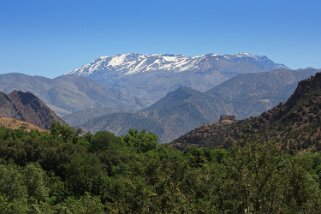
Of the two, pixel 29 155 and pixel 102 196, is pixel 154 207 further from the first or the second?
pixel 29 155

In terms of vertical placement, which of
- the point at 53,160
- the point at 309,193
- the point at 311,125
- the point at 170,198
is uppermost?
the point at 170,198

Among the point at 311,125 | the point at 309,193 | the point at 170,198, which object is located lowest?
the point at 311,125

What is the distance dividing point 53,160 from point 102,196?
23265mm

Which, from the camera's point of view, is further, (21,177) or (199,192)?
(21,177)

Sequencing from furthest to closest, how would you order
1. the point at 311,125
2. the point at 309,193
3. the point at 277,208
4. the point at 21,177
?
the point at 311,125, the point at 21,177, the point at 309,193, the point at 277,208

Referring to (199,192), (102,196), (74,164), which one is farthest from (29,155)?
(199,192)

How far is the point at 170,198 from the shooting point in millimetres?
33656

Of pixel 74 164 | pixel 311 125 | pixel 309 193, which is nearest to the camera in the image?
pixel 309 193

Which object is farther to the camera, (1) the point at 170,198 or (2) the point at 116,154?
(2) the point at 116,154

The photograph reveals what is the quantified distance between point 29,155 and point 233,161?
85135mm

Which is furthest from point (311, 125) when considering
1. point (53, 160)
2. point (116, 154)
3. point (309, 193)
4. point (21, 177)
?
point (309, 193)

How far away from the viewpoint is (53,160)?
109 metres

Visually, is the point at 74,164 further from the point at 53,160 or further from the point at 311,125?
the point at 311,125

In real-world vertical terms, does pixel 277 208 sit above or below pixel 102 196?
above
